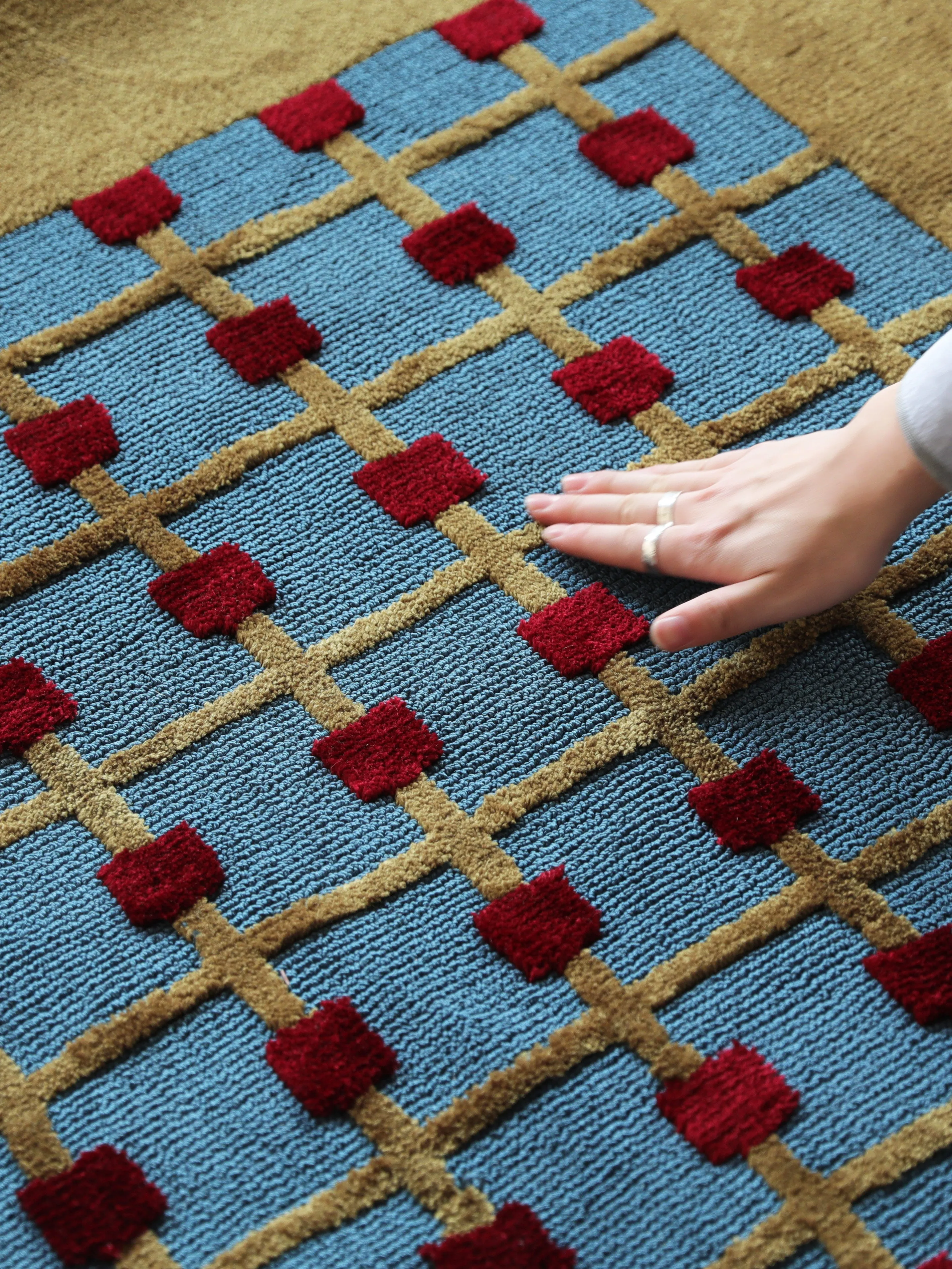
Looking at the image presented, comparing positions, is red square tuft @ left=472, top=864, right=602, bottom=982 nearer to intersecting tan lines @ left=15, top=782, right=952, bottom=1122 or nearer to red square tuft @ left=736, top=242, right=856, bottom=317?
intersecting tan lines @ left=15, top=782, right=952, bottom=1122

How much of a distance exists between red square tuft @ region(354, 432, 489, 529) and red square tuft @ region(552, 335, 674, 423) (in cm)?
11

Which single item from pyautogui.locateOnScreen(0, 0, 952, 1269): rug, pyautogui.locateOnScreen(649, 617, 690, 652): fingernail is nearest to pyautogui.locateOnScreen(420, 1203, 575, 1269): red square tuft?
pyautogui.locateOnScreen(0, 0, 952, 1269): rug

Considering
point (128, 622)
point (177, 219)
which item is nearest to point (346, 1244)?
point (128, 622)

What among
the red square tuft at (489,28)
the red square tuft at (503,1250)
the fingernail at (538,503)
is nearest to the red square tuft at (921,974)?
the red square tuft at (503,1250)

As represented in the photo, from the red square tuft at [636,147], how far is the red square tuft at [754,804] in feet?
1.80

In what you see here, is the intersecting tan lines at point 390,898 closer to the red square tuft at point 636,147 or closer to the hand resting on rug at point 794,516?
the hand resting on rug at point 794,516

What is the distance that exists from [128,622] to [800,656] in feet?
1.62

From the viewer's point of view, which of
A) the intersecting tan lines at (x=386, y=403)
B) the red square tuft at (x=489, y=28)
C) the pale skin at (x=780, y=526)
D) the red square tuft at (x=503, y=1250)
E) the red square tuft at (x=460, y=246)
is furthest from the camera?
the red square tuft at (x=489, y=28)

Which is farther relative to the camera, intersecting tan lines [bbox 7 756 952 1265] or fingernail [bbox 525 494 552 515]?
fingernail [bbox 525 494 552 515]

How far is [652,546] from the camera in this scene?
0.82m

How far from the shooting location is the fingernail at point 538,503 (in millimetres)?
872

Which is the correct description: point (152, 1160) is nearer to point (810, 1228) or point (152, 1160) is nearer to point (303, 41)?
point (810, 1228)

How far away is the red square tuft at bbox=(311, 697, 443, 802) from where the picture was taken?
79 cm

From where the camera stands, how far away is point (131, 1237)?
26.5 inches
